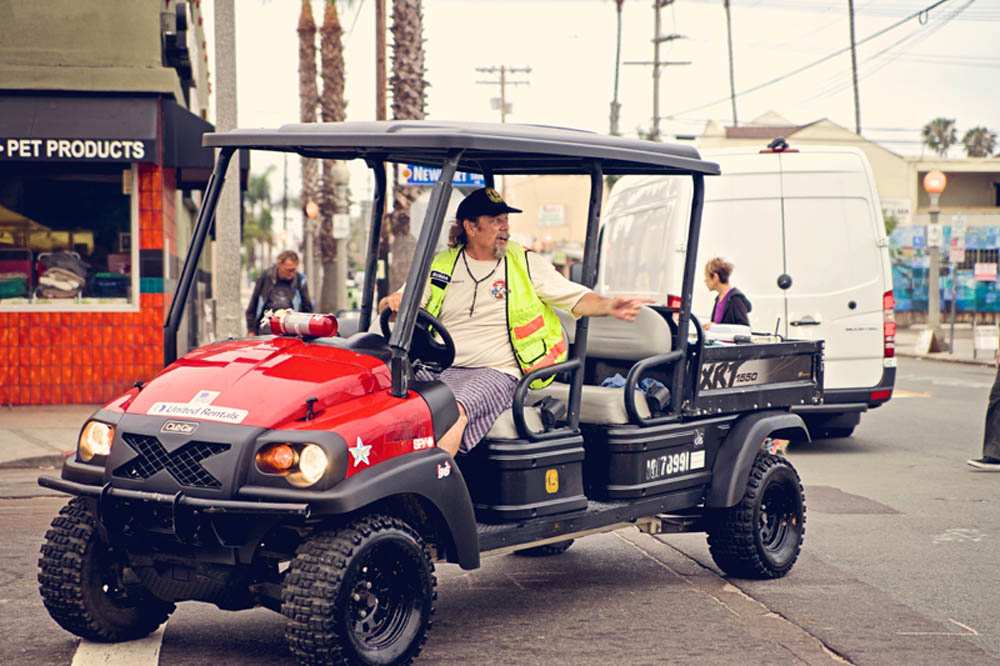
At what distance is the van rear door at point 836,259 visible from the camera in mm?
Result: 13172

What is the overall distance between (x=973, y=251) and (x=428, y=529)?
4421 cm

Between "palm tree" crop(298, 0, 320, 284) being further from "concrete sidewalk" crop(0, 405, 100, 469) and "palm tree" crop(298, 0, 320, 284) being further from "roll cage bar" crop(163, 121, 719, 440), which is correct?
"roll cage bar" crop(163, 121, 719, 440)

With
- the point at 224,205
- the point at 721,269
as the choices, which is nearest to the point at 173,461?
the point at 721,269

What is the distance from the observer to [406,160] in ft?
23.2

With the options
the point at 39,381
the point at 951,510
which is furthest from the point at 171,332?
the point at 39,381

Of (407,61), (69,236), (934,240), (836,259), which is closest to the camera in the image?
(836,259)

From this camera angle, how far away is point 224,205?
1548cm

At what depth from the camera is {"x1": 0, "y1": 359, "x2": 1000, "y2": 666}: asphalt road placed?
596 cm

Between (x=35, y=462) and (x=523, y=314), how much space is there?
6574 millimetres

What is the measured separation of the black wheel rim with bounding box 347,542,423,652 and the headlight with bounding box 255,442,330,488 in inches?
14.5

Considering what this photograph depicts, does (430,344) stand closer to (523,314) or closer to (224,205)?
(523,314)

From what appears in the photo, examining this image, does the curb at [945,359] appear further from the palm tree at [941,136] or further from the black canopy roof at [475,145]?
the palm tree at [941,136]

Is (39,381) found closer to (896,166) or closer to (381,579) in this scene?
(381,579)

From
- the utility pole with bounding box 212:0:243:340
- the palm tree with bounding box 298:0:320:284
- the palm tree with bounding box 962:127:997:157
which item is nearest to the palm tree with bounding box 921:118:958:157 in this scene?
the palm tree with bounding box 962:127:997:157
